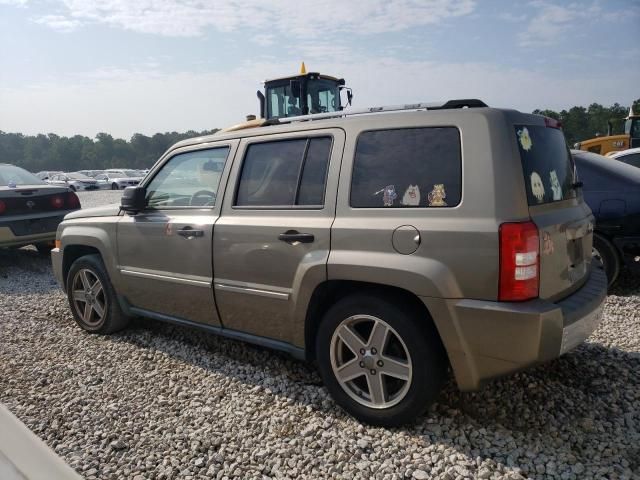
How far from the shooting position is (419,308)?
2.84m

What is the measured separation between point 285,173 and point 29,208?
233 inches

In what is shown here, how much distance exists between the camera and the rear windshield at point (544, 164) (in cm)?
272

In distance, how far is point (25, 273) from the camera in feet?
25.3

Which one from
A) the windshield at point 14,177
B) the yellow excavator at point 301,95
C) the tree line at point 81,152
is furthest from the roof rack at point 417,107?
the tree line at point 81,152

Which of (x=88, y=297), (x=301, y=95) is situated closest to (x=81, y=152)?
(x=301, y=95)

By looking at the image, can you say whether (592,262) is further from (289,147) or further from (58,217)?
(58,217)

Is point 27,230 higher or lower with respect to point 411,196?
lower

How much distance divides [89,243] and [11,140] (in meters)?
99.8

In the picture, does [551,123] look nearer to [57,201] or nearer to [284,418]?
[284,418]

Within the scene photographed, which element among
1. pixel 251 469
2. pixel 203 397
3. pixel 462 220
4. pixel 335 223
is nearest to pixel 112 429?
pixel 203 397

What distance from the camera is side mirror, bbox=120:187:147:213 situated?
4.15 m

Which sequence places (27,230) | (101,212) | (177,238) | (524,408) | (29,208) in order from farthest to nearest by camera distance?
(29,208) → (27,230) → (101,212) → (177,238) → (524,408)

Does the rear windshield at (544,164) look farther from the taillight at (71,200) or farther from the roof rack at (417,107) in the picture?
the taillight at (71,200)

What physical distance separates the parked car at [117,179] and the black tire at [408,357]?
1332 inches
